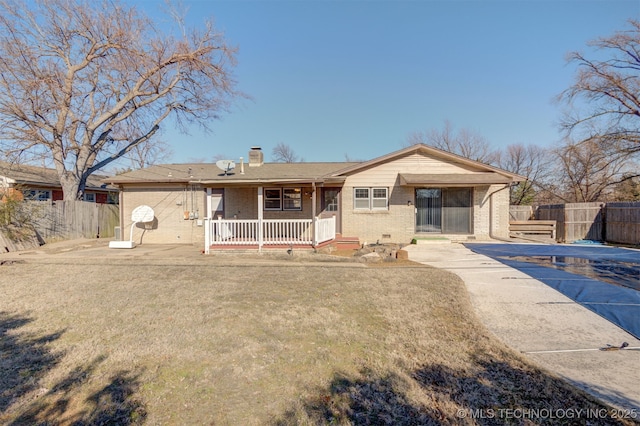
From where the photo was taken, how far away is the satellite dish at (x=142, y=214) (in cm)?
1191

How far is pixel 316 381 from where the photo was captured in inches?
115

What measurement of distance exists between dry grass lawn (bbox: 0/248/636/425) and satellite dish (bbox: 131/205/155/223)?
5.80m

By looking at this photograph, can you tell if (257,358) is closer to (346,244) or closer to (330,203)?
(346,244)

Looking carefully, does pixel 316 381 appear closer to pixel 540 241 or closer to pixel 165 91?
pixel 540 241

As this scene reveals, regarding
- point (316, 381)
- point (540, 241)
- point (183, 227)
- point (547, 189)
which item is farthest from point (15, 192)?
point (547, 189)

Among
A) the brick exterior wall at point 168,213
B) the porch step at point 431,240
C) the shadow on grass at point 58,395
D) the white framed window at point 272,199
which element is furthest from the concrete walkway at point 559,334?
the brick exterior wall at point 168,213

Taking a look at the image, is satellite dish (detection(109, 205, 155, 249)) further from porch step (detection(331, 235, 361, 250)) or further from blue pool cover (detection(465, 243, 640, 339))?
blue pool cover (detection(465, 243, 640, 339))

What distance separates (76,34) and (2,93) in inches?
196

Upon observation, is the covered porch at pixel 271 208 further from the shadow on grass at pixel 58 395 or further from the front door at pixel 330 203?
the shadow on grass at pixel 58 395

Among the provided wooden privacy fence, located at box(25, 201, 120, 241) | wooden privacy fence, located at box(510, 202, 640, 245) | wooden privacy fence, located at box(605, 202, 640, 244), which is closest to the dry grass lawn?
wooden privacy fence, located at box(25, 201, 120, 241)

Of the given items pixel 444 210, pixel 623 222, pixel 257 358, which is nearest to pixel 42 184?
pixel 257 358

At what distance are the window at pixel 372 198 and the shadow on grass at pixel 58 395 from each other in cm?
1120

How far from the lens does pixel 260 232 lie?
10.5 meters

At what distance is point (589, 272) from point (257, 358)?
8352 mm
